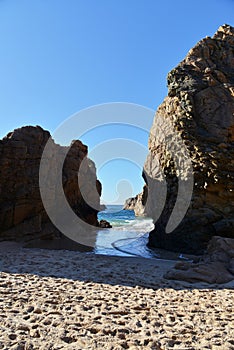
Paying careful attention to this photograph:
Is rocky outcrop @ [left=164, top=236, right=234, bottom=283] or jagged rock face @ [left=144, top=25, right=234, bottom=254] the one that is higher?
jagged rock face @ [left=144, top=25, right=234, bottom=254]

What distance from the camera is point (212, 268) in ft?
24.2

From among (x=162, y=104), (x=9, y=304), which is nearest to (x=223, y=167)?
(x=162, y=104)

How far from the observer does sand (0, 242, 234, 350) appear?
340 centimetres

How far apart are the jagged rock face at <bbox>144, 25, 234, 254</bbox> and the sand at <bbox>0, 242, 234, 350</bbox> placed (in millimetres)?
6439

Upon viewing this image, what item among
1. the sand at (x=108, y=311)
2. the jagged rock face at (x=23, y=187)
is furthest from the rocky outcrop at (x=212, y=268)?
the jagged rock face at (x=23, y=187)

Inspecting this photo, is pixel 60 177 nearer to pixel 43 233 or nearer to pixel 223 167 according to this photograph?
pixel 43 233

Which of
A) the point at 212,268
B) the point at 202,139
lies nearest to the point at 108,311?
the point at 212,268

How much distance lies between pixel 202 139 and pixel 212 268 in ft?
26.4

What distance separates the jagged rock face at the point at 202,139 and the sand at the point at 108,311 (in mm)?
6439

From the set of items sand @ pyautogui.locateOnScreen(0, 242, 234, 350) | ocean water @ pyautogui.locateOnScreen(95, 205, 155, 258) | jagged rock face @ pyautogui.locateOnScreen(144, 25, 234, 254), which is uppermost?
jagged rock face @ pyautogui.locateOnScreen(144, 25, 234, 254)

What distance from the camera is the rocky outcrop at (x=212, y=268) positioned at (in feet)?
22.9

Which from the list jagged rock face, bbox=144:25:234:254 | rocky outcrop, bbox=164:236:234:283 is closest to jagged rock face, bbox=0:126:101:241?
jagged rock face, bbox=144:25:234:254

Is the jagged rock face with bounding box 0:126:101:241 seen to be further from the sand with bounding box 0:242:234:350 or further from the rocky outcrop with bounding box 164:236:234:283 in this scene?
the rocky outcrop with bounding box 164:236:234:283

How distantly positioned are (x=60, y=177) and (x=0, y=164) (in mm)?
4158
